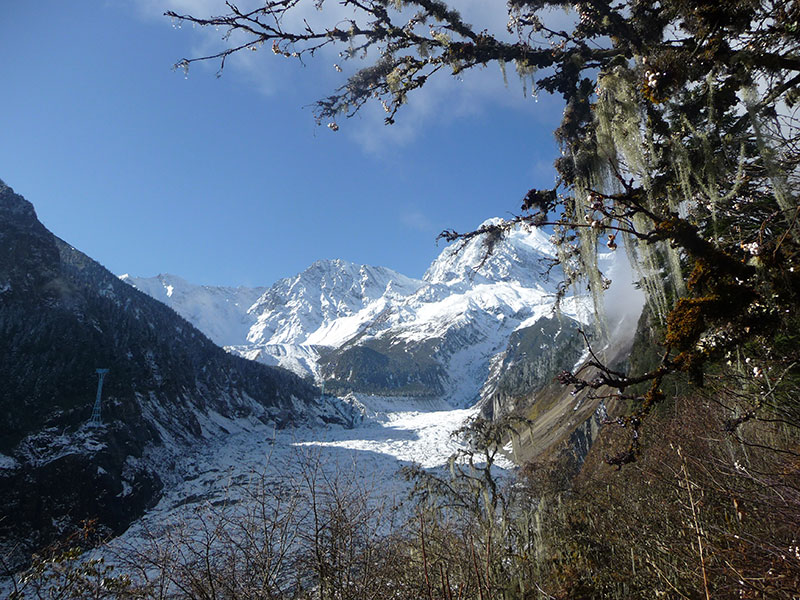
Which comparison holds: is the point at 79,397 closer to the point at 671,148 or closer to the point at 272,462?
the point at 272,462

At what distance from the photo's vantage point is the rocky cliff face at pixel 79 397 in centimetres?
3281

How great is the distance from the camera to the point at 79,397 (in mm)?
48875

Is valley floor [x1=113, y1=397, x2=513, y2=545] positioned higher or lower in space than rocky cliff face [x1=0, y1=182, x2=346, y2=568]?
lower

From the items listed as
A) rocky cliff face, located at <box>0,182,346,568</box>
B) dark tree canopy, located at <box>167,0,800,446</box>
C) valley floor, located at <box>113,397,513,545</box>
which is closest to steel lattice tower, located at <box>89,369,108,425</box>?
rocky cliff face, located at <box>0,182,346,568</box>

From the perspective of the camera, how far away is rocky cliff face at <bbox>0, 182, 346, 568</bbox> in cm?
3281

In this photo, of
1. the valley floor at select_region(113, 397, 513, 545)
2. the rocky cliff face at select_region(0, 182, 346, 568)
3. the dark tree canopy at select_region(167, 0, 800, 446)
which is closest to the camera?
the dark tree canopy at select_region(167, 0, 800, 446)

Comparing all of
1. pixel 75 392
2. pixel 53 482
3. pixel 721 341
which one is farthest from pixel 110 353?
pixel 721 341

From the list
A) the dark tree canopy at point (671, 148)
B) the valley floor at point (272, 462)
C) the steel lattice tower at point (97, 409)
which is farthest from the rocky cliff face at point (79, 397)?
the dark tree canopy at point (671, 148)

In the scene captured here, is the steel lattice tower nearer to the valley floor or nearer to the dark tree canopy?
the valley floor

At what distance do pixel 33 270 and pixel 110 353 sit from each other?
54.6 ft

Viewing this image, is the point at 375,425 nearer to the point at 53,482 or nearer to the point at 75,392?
the point at 75,392

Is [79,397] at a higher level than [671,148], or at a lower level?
lower

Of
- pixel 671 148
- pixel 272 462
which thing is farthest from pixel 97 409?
pixel 671 148

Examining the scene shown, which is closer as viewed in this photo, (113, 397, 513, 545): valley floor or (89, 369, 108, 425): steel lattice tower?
(113, 397, 513, 545): valley floor
